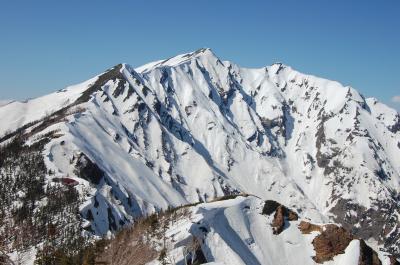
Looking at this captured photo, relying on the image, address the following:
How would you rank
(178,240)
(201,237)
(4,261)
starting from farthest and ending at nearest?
1. (201,237)
2. (178,240)
3. (4,261)

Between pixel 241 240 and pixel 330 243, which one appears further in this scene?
pixel 241 240

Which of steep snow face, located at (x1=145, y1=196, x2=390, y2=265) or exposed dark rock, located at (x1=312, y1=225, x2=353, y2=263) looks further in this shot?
exposed dark rock, located at (x1=312, y1=225, x2=353, y2=263)

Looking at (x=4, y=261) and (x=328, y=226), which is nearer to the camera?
(x=4, y=261)

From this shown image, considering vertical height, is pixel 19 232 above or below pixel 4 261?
above

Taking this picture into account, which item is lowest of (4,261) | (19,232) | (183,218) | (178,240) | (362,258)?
(4,261)

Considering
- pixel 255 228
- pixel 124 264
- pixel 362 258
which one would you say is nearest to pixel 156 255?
pixel 124 264

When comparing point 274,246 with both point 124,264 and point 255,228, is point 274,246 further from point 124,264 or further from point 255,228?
point 124,264

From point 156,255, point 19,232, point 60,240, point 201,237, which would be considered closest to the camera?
point 19,232

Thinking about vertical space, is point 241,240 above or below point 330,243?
above

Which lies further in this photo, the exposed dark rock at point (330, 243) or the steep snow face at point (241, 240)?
the exposed dark rock at point (330, 243)
